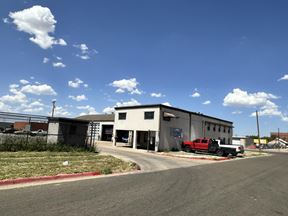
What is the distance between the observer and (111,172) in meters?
13.8

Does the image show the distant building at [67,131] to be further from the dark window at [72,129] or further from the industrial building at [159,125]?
the industrial building at [159,125]

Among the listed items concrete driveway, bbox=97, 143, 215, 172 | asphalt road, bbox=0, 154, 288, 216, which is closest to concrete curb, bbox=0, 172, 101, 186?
asphalt road, bbox=0, 154, 288, 216

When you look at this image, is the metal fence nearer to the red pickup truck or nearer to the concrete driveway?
the concrete driveway

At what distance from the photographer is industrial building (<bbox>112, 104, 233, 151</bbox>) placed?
1359 inches

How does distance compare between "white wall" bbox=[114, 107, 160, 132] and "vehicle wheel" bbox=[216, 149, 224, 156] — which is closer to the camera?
"vehicle wheel" bbox=[216, 149, 224, 156]

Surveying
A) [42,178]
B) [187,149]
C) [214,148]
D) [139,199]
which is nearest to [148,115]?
[187,149]

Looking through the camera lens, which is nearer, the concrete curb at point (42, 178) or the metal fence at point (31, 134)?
the concrete curb at point (42, 178)

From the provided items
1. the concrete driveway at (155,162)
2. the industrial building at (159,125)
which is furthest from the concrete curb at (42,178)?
the industrial building at (159,125)

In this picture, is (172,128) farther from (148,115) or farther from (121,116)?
(121,116)

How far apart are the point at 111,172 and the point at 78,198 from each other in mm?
5924

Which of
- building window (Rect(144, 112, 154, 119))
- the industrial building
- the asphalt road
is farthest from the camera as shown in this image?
building window (Rect(144, 112, 154, 119))

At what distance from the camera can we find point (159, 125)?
34188 millimetres

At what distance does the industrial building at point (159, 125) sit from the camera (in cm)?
3453

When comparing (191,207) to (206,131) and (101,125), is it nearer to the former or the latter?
(206,131)
